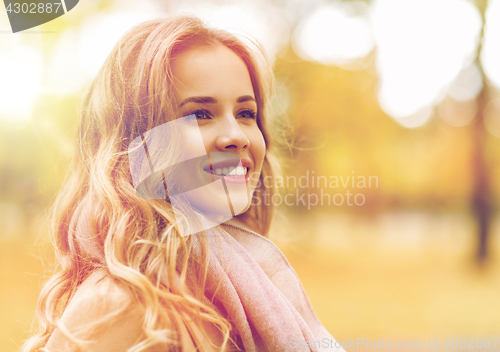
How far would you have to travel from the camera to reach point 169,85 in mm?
532

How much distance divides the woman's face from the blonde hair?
24mm

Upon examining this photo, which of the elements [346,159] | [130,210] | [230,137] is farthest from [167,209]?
[346,159]

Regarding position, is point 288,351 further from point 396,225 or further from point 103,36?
point 396,225

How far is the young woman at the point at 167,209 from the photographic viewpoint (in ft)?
1.54

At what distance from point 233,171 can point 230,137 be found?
0.06 meters

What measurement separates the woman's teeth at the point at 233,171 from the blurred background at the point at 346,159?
0.83ft

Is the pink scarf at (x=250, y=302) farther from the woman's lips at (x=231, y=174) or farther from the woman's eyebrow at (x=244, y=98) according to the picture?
the woman's eyebrow at (x=244, y=98)

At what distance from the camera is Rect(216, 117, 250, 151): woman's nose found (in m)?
0.53

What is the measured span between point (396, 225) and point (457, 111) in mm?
1082

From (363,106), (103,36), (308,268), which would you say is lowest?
(308,268)

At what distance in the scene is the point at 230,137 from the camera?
53 centimetres

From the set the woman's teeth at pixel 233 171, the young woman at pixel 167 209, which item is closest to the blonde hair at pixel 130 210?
the young woman at pixel 167 209

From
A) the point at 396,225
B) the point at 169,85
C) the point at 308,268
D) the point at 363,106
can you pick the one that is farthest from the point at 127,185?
the point at 396,225

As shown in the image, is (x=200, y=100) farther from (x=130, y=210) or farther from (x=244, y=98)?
(x=130, y=210)
